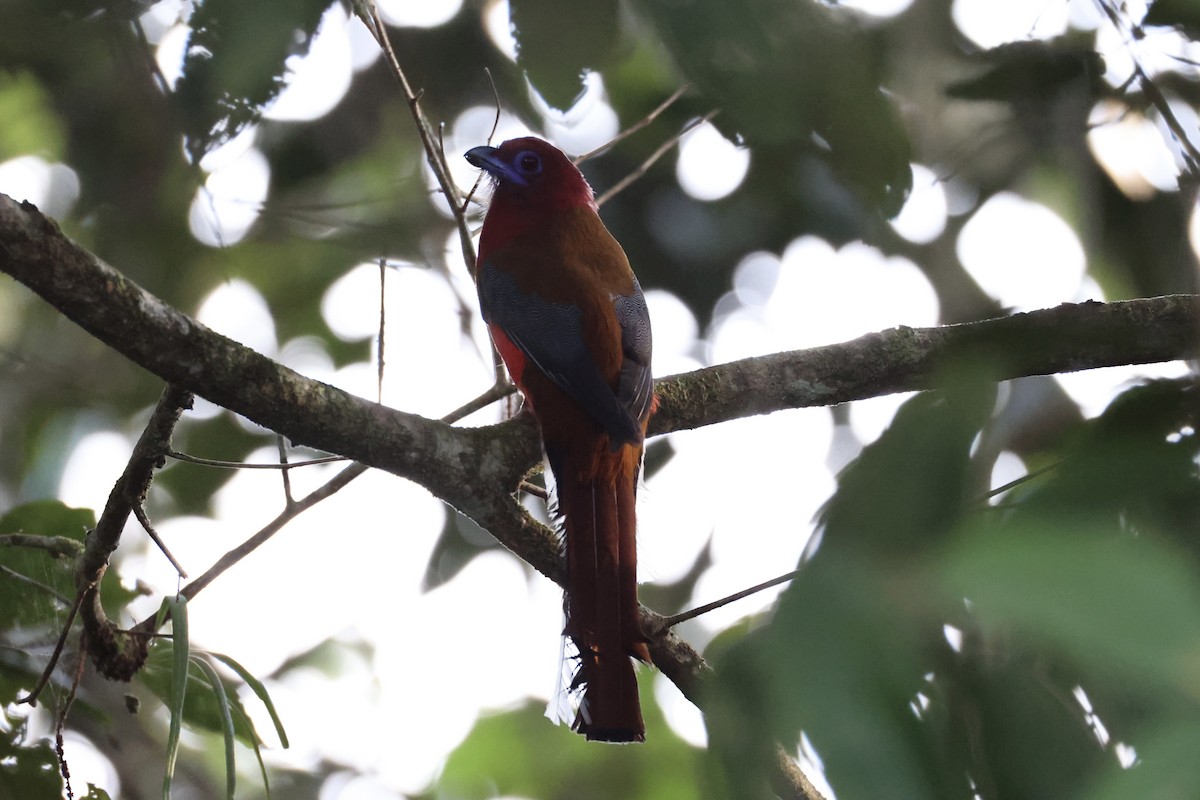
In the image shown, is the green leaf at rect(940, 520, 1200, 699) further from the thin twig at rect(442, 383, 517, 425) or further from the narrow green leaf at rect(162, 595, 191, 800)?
the thin twig at rect(442, 383, 517, 425)

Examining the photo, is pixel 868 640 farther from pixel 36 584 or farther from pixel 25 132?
pixel 25 132

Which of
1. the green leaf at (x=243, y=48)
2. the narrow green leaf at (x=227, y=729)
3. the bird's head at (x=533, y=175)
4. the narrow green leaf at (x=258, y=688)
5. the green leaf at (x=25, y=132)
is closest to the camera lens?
the green leaf at (x=243, y=48)

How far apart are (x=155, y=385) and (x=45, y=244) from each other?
9.31ft

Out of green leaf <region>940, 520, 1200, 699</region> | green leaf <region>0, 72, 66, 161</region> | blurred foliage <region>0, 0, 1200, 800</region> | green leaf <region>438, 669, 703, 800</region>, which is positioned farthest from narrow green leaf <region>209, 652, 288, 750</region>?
green leaf <region>0, 72, 66, 161</region>

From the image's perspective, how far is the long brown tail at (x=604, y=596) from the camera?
2.15 metres

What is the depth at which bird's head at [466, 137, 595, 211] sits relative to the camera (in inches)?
140

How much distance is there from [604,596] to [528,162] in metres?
1.87

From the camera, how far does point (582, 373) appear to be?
266 centimetres

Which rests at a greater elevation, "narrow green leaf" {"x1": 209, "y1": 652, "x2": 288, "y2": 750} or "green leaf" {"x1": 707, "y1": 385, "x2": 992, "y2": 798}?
"narrow green leaf" {"x1": 209, "y1": 652, "x2": 288, "y2": 750}

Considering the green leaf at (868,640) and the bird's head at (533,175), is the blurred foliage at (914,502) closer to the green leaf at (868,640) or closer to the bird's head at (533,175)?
the green leaf at (868,640)

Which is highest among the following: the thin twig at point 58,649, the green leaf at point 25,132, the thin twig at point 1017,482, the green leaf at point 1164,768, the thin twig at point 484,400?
the green leaf at point 25,132

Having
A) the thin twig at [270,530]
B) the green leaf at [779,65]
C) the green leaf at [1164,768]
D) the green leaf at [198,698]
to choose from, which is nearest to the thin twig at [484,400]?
the thin twig at [270,530]

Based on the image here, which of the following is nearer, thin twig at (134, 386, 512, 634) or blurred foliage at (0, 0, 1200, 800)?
blurred foliage at (0, 0, 1200, 800)

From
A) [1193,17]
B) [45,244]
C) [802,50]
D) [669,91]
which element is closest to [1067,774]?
[802,50]
